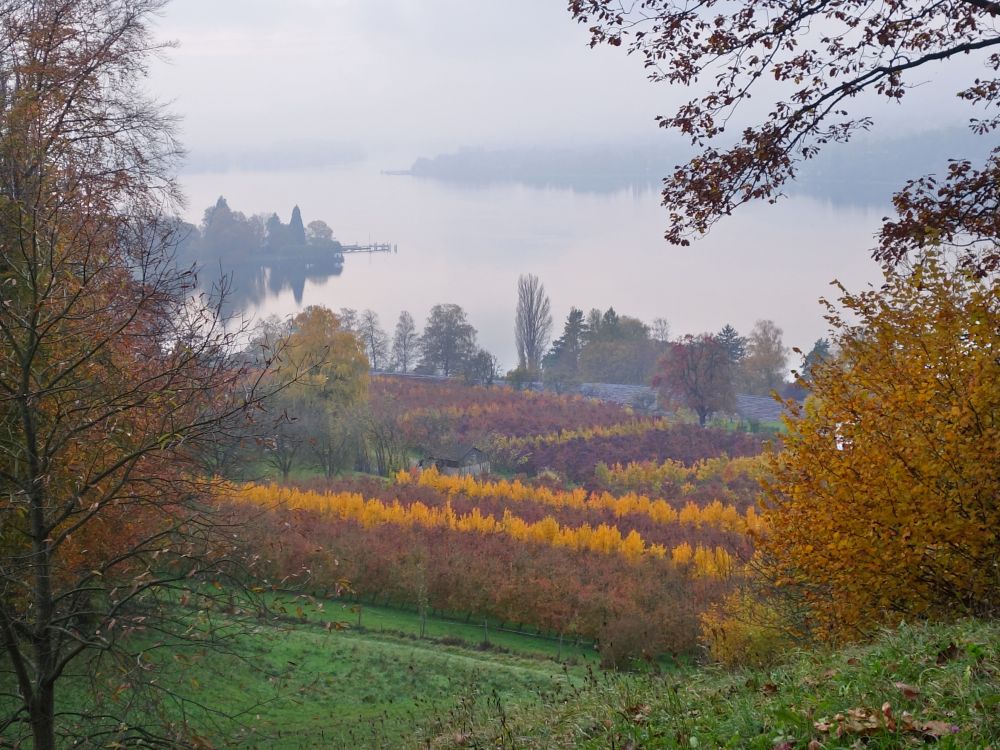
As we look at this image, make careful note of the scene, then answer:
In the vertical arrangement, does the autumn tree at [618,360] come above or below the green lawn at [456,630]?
above

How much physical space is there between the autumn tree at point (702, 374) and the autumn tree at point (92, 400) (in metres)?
38.7

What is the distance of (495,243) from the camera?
12875cm

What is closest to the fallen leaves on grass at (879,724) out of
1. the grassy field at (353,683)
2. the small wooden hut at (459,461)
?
the grassy field at (353,683)

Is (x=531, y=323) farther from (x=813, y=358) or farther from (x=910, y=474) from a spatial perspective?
(x=910, y=474)

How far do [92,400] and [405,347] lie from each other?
6147 centimetres

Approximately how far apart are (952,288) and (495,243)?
122 m

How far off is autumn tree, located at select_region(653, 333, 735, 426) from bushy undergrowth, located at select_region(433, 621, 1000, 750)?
43.5 m

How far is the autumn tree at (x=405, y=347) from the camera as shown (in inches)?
2670

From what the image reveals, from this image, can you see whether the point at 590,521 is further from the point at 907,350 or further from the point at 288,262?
the point at 288,262

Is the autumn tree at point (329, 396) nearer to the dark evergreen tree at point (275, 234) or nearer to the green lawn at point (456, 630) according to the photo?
the green lawn at point (456, 630)

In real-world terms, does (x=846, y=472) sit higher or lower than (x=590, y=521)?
higher

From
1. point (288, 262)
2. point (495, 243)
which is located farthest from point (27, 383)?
point (495, 243)

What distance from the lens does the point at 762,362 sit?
58469 millimetres

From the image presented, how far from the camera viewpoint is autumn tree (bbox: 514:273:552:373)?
221 ft
